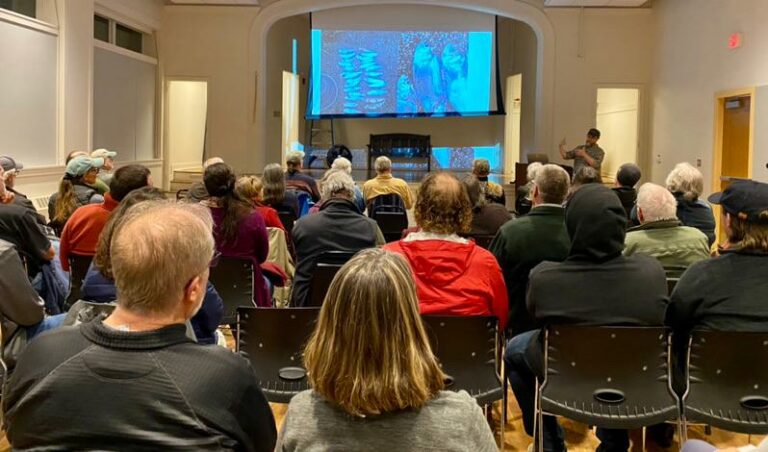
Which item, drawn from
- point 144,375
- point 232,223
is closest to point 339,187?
point 232,223

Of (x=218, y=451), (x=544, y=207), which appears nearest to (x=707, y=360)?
(x=544, y=207)

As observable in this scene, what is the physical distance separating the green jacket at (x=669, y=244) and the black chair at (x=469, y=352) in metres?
1.14

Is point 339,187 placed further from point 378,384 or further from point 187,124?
point 187,124

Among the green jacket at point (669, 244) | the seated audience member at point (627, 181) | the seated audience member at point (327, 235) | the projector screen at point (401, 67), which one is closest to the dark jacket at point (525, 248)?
the green jacket at point (669, 244)

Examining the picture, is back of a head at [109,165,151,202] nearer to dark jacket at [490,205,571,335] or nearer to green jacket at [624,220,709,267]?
dark jacket at [490,205,571,335]

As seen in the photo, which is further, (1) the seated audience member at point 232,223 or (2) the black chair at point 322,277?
(1) the seated audience member at point 232,223

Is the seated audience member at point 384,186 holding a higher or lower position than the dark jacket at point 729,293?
higher

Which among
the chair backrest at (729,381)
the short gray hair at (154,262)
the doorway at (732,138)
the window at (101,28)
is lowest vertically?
the chair backrest at (729,381)

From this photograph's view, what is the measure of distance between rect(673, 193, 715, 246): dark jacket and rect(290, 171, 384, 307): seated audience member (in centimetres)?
210

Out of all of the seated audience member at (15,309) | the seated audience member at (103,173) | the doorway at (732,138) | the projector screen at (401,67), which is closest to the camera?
the seated audience member at (15,309)

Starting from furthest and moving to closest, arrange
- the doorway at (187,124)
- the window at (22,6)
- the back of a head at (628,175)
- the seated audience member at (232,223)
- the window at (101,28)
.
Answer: the doorway at (187,124) → the window at (101,28) → the window at (22,6) → the back of a head at (628,175) → the seated audience member at (232,223)

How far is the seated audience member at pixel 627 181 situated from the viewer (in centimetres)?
561

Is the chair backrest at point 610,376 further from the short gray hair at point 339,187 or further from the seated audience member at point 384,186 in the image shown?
the seated audience member at point 384,186

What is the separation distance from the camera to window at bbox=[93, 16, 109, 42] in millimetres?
9352
